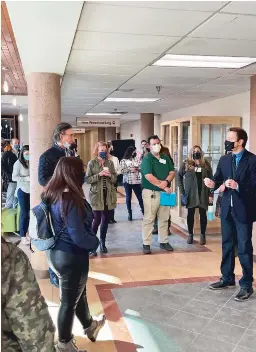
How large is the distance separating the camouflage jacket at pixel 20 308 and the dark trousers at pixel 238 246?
2.67m

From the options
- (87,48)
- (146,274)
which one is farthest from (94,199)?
(87,48)

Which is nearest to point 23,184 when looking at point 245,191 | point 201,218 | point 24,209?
point 24,209

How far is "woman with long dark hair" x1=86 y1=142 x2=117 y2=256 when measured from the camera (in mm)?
4898

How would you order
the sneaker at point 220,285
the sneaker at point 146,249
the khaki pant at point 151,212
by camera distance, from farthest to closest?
the sneaker at point 146,249 → the khaki pant at point 151,212 → the sneaker at point 220,285

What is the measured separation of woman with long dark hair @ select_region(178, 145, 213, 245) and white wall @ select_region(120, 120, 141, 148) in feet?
31.5

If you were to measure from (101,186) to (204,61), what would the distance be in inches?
78.4

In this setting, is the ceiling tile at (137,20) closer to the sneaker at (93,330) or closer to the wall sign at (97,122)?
the sneaker at (93,330)

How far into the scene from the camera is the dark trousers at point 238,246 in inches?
141

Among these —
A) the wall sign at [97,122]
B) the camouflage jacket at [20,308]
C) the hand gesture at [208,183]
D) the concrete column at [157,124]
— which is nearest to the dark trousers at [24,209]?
the hand gesture at [208,183]

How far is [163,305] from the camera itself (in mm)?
3467

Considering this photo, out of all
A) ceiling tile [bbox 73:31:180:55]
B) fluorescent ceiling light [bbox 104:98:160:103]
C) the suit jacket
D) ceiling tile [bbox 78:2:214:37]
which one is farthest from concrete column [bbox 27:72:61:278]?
fluorescent ceiling light [bbox 104:98:160:103]

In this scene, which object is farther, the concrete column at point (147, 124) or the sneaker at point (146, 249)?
the concrete column at point (147, 124)

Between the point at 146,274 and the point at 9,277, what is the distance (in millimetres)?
3285

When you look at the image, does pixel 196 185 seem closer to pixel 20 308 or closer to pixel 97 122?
pixel 20 308
